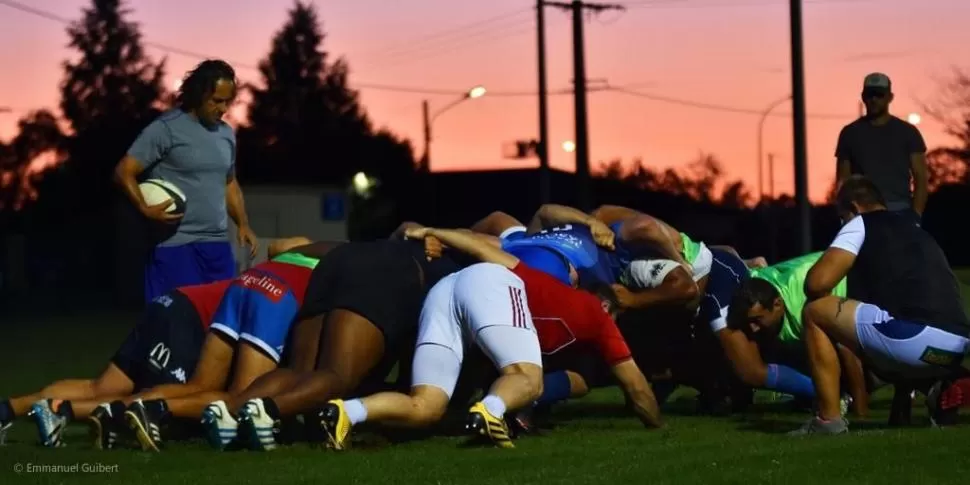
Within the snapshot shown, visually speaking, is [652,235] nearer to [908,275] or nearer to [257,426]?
[908,275]

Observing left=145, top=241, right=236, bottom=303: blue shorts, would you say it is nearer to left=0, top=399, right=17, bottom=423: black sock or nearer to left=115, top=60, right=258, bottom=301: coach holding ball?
left=115, top=60, right=258, bottom=301: coach holding ball

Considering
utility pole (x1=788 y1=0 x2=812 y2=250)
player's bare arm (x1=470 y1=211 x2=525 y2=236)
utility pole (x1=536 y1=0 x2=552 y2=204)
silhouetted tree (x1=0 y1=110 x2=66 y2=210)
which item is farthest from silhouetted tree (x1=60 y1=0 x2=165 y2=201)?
player's bare arm (x1=470 y1=211 x2=525 y2=236)

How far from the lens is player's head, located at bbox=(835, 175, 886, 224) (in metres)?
8.85

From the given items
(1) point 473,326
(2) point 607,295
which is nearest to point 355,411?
(1) point 473,326

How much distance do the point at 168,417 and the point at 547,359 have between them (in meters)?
2.08

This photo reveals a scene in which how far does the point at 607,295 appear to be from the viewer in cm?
978

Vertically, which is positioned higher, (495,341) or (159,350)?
(495,341)

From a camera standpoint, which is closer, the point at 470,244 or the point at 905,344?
the point at 905,344

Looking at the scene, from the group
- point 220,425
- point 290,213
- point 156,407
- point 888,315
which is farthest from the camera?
point 290,213

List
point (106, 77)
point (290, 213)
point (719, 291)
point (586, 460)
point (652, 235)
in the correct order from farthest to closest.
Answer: point (106, 77) → point (290, 213) → point (719, 291) → point (652, 235) → point (586, 460)

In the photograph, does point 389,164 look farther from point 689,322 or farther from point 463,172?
point 689,322

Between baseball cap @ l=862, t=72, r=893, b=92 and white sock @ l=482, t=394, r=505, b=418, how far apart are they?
4.61 metres

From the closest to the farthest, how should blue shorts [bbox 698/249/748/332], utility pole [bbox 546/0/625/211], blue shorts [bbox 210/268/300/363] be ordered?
blue shorts [bbox 210/268/300/363] → blue shorts [bbox 698/249/748/332] → utility pole [bbox 546/0/625/211]

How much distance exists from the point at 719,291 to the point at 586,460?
3.19 m
